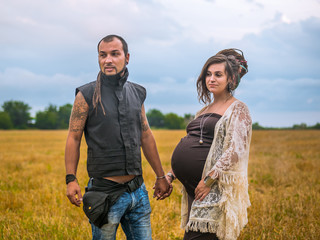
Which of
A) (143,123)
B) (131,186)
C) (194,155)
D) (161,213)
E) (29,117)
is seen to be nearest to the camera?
(131,186)

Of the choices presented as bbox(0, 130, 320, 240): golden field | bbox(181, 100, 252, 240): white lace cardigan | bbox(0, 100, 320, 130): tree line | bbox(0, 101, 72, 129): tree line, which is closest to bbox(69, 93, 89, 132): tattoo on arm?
bbox(181, 100, 252, 240): white lace cardigan

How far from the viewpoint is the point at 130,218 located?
2.86 meters

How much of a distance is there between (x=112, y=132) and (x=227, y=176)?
3.39ft

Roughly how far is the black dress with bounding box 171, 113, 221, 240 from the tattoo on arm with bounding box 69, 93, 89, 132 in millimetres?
914

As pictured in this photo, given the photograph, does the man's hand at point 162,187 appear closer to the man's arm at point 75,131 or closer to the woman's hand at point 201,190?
the woman's hand at point 201,190

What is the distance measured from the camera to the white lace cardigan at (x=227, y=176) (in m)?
2.73

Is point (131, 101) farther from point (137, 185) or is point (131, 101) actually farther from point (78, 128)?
point (137, 185)

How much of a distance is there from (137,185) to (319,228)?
3254 mm

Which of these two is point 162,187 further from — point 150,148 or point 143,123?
point 143,123

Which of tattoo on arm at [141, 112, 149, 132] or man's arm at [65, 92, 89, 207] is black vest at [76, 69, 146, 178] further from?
tattoo on arm at [141, 112, 149, 132]

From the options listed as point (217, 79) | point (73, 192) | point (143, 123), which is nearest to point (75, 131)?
point (73, 192)

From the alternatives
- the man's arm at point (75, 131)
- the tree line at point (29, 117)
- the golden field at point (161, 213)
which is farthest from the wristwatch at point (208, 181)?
the tree line at point (29, 117)

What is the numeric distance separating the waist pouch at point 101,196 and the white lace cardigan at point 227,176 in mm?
638

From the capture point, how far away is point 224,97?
3.05 meters
